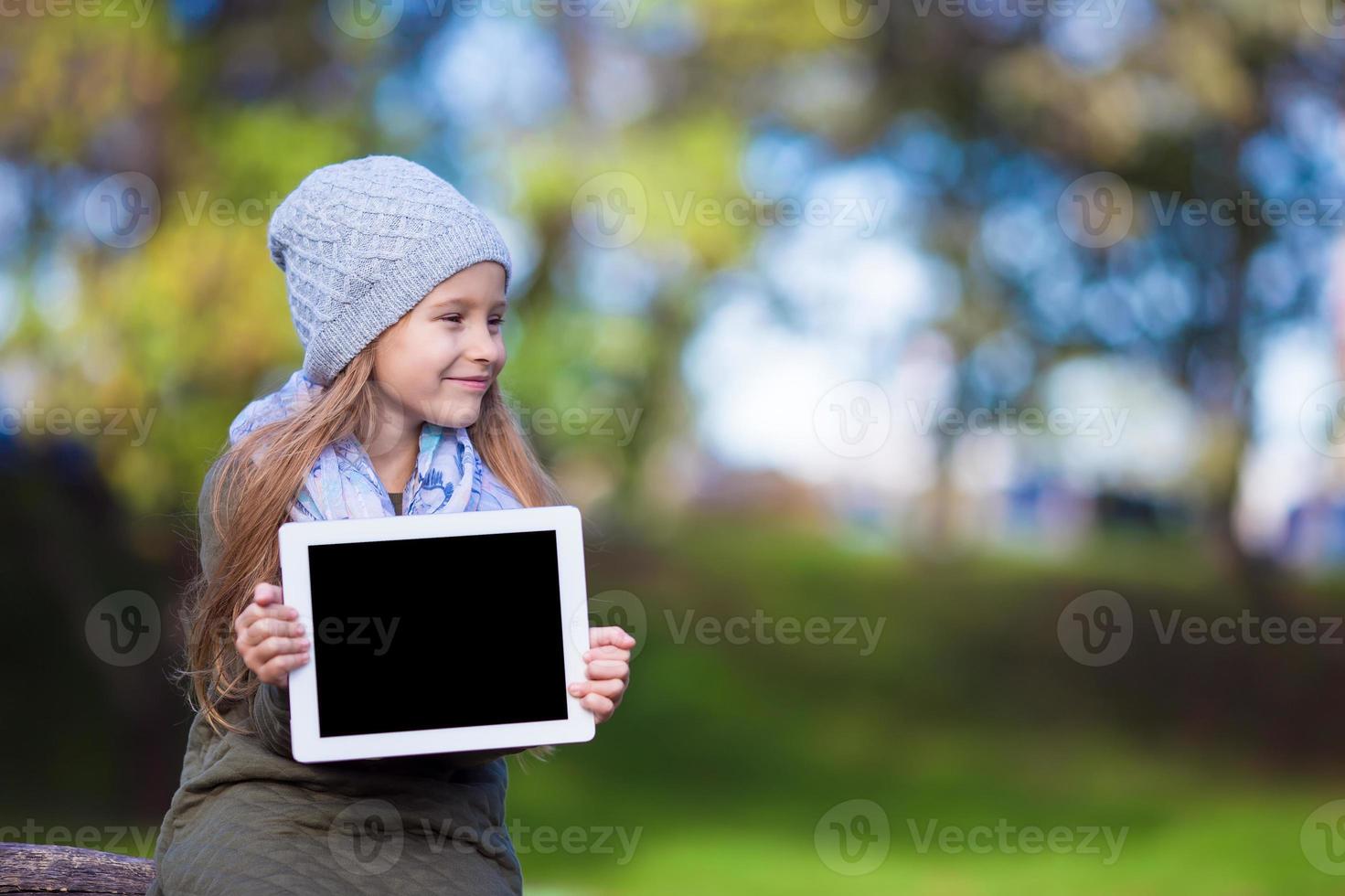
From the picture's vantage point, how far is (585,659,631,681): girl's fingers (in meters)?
1.89

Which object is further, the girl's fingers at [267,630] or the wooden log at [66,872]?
the wooden log at [66,872]

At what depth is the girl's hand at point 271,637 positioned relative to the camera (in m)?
1.81

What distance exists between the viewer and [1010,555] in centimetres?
955

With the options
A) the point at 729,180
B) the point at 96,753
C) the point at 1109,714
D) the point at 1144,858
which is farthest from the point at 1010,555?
the point at 96,753

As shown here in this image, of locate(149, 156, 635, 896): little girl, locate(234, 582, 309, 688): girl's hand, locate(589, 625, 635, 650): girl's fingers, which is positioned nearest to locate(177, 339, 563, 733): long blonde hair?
locate(149, 156, 635, 896): little girl

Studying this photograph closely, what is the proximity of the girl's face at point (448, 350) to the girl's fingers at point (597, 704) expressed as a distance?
1.73 feet

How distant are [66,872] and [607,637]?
1.34 metres

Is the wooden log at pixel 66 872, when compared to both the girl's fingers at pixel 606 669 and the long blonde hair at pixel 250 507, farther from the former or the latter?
the girl's fingers at pixel 606 669

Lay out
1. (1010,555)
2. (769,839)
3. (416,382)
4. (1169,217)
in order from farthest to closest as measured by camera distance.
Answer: (1010,555)
(1169,217)
(769,839)
(416,382)

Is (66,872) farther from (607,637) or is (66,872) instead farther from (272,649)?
(607,637)

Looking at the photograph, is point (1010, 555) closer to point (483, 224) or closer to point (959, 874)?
point (959, 874)

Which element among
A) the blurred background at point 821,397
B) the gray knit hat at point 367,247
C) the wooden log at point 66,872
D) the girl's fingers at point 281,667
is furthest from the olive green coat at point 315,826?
the blurred background at point 821,397

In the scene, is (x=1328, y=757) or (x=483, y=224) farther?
(x=1328, y=757)

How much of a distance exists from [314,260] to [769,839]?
22.1ft
